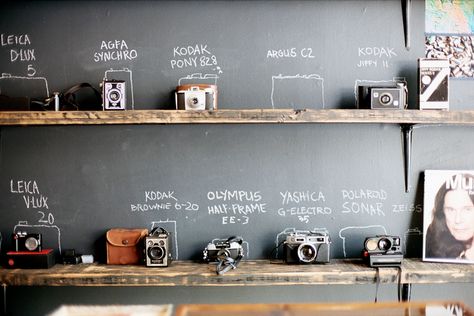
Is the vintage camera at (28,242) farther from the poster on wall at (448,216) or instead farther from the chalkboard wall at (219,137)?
the poster on wall at (448,216)

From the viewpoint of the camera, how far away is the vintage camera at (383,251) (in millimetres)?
2498

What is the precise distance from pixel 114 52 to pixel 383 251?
1.96 meters

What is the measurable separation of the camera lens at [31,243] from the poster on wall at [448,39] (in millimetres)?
2552

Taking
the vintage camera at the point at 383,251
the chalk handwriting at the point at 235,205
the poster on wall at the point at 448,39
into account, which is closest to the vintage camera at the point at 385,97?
the poster on wall at the point at 448,39

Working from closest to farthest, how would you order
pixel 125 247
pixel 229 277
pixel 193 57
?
pixel 229 277 → pixel 125 247 → pixel 193 57

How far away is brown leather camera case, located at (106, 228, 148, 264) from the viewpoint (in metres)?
2.62

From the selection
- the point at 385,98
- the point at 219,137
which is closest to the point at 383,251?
the point at 385,98

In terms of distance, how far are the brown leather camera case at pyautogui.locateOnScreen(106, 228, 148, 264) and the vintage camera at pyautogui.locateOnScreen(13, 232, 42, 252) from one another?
386 millimetres

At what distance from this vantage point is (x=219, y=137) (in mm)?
2762

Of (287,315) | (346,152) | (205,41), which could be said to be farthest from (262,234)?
(287,315)

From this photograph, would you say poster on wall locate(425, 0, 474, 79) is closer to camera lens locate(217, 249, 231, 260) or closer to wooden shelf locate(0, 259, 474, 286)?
wooden shelf locate(0, 259, 474, 286)

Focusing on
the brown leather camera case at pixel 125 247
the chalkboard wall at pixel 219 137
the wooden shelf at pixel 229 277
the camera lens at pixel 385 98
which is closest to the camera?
the wooden shelf at pixel 229 277

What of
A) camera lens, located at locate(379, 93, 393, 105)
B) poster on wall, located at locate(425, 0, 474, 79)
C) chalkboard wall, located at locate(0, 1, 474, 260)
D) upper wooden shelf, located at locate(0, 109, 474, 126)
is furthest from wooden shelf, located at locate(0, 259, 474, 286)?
poster on wall, located at locate(425, 0, 474, 79)

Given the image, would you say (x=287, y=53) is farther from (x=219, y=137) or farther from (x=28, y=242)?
(x=28, y=242)
